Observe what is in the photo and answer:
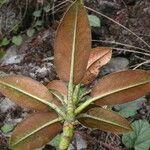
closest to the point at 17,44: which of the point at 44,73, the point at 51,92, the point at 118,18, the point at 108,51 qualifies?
the point at 44,73

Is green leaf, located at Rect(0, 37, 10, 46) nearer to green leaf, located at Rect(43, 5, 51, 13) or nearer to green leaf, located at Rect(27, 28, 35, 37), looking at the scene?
green leaf, located at Rect(27, 28, 35, 37)

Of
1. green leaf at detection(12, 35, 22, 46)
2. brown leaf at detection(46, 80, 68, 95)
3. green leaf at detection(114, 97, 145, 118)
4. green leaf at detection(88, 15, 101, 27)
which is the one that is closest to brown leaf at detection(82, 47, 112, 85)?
brown leaf at detection(46, 80, 68, 95)

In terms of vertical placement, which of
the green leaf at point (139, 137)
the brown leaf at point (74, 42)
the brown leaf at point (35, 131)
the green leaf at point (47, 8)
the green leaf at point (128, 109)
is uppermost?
the brown leaf at point (74, 42)

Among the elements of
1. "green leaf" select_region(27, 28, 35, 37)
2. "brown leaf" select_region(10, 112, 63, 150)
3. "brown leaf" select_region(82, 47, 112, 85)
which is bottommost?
"green leaf" select_region(27, 28, 35, 37)

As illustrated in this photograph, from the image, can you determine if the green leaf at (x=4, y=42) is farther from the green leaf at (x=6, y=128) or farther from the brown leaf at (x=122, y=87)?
the brown leaf at (x=122, y=87)

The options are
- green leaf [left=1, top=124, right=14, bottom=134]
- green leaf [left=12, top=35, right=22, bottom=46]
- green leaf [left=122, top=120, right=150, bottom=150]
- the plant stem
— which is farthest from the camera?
green leaf [left=12, top=35, right=22, bottom=46]

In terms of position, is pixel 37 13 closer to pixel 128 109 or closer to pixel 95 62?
pixel 128 109

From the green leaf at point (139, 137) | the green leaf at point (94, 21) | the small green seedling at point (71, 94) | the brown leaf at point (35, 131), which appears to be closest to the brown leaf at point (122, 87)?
the small green seedling at point (71, 94)

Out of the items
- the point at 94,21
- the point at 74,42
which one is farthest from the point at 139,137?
the point at 74,42
